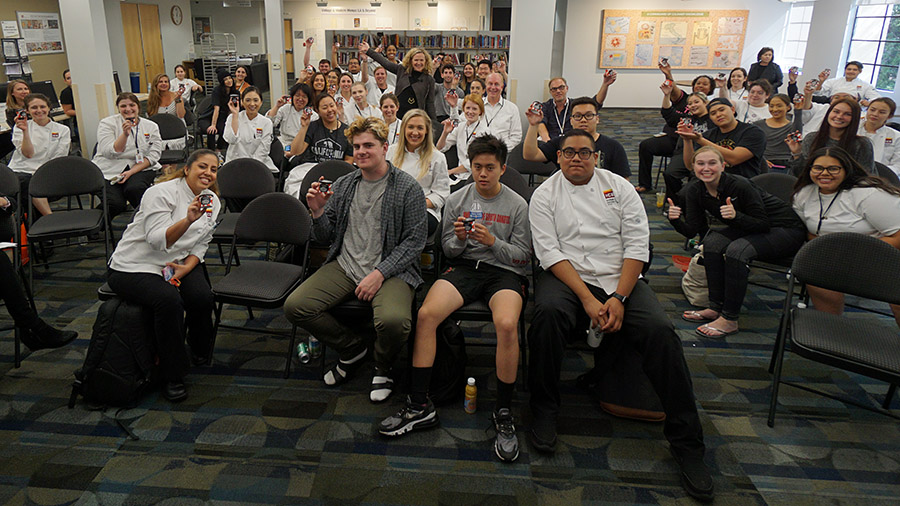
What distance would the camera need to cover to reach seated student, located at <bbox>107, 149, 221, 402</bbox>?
9.24 ft

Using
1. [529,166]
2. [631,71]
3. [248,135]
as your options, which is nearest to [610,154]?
[529,166]

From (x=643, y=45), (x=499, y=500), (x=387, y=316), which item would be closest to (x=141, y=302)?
(x=387, y=316)

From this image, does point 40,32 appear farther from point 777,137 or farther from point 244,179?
point 777,137

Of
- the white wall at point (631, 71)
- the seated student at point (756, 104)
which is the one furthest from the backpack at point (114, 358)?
the white wall at point (631, 71)

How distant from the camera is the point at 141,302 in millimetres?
2795

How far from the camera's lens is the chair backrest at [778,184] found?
12.7 ft

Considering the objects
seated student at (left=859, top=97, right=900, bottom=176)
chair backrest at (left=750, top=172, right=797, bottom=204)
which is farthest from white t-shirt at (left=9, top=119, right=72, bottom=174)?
seated student at (left=859, top=97, right=900, bottom=176)

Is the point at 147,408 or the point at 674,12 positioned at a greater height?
the point at 674,12

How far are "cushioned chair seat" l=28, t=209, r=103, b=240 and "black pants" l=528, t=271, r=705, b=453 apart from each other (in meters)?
3.26

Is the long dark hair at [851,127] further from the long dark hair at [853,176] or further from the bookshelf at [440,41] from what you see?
the bookshelf at [440,41]

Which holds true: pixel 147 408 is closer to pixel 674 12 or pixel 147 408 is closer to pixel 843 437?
pixel 843 437

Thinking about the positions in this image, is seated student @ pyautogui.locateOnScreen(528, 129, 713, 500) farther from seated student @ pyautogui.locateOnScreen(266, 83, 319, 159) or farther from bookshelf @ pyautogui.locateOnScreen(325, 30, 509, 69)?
bookshelf @ pyautogui.locateOnScreen(325, 30, 509, 69)

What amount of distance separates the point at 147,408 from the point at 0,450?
1.86ft

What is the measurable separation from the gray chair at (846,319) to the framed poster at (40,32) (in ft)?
44.8
